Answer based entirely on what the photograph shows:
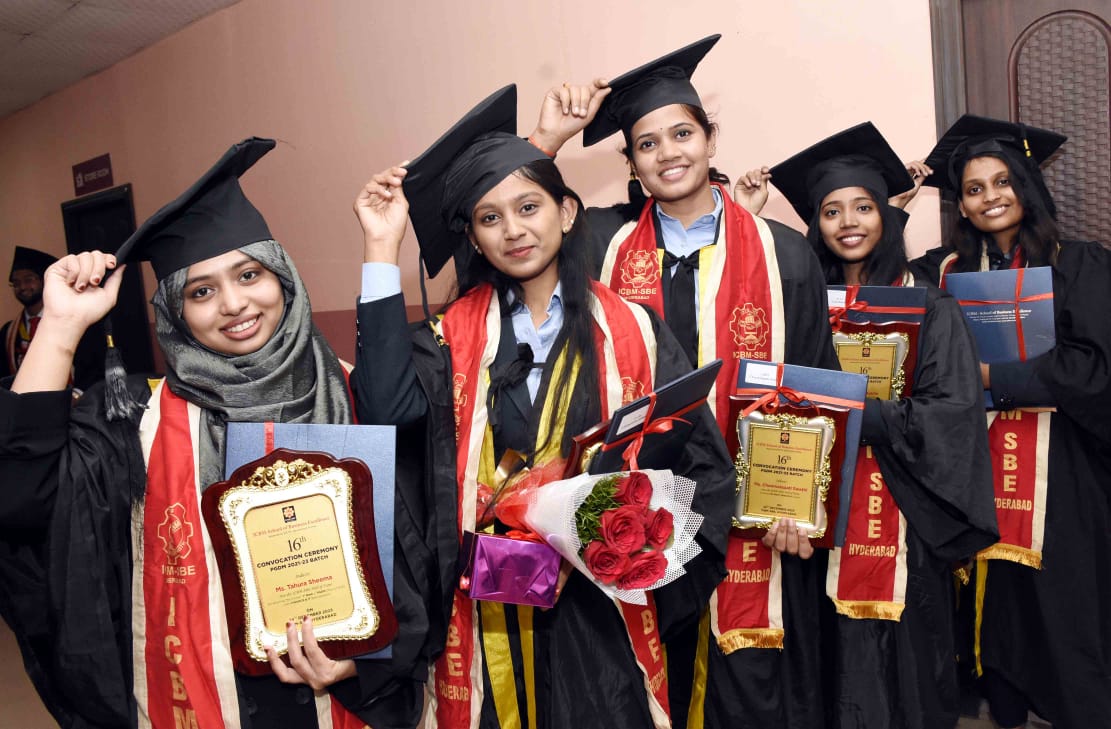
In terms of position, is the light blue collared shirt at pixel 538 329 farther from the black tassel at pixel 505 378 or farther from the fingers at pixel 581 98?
the fingers at pixel 581 98

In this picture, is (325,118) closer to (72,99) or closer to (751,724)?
(72,99)

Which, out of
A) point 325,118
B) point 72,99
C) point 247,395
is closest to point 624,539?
point 247,395

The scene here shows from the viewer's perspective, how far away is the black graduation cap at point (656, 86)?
2404 mm

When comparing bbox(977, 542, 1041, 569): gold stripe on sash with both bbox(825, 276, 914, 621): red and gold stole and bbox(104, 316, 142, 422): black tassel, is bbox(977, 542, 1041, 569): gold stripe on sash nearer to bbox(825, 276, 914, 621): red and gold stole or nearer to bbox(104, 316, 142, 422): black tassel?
bbox(825, 276, 914, 621): red and gold stole

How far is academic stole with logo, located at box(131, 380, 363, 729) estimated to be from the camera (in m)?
1.59

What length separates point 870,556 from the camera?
97.4 inches

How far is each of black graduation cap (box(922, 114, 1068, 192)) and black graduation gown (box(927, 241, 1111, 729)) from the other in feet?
1.11

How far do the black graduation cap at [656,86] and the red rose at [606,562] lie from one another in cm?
140

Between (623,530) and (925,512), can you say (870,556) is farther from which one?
(623,530)

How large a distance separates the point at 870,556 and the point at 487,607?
4.13 feet

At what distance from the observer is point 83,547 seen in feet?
5.13

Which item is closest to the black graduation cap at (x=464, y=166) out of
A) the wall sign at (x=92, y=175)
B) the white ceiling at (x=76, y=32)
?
the white ceiling at (x=76, y=32)

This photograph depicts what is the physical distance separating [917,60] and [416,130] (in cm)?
264

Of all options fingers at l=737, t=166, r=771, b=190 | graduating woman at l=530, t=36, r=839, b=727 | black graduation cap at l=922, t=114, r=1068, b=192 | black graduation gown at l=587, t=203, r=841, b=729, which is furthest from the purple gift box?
black graduation cap at l=922, t=114, r=1068, b=192
